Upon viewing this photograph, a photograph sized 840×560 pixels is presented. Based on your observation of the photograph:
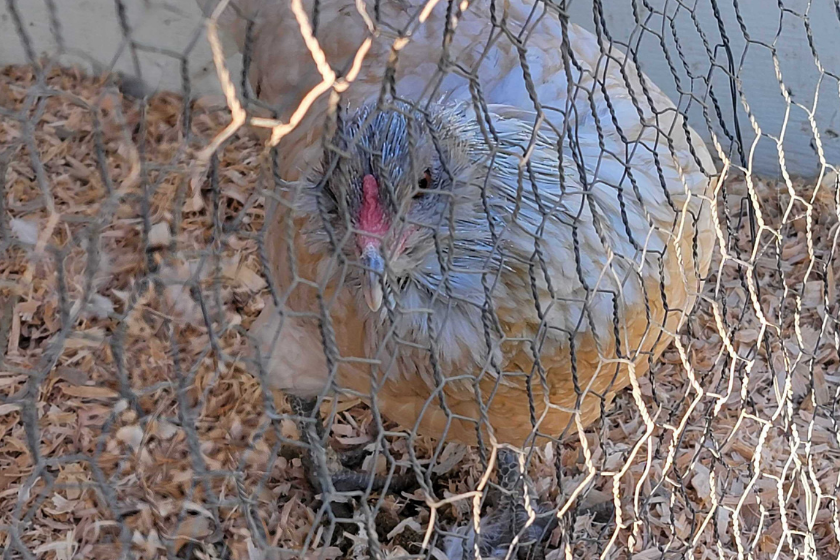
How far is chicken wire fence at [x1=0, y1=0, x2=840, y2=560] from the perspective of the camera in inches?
38.9

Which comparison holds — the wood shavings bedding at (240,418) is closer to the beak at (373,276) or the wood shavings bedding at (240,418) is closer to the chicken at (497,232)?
the chicken at (497,232)

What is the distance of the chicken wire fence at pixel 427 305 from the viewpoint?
3.25 feet

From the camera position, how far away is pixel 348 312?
1.48 m

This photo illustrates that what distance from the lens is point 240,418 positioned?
2.08 metres

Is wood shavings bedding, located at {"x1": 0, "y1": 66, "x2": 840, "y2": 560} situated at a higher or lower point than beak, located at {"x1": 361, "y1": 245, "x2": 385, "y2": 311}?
lower

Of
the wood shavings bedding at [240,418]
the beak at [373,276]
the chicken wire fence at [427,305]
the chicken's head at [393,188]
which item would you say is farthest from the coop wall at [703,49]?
the beak at [373,276]

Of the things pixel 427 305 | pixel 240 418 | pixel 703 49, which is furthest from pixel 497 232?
pixel 703 49

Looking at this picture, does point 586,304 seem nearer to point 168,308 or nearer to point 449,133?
point 449,133

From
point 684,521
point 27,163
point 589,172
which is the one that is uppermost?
point 589,172

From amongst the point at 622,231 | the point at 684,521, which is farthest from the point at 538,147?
the point at 684,521

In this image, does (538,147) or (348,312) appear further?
(348,312)

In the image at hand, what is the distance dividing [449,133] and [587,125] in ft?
1.05

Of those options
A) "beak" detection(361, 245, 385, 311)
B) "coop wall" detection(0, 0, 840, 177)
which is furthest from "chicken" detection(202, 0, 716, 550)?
"coop wall" detection(0, 0, 840, 177)

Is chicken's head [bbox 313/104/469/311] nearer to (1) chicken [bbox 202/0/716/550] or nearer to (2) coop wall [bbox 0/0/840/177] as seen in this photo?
(1) chicken [bbox 202/0/716/550]
